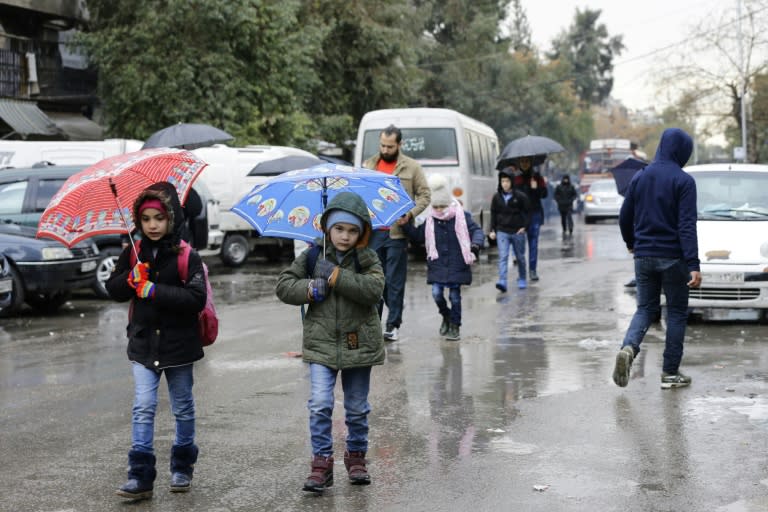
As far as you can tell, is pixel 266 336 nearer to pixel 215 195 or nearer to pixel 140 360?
pixel 140 360

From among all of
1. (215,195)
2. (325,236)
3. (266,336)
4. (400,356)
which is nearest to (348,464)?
(325,236)

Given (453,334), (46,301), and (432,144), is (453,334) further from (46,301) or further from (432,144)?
(432,144)

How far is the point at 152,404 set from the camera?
5.95 meters

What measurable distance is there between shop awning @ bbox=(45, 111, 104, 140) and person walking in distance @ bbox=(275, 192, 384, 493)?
87.3 feet

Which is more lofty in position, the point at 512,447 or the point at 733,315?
the point at 512,447

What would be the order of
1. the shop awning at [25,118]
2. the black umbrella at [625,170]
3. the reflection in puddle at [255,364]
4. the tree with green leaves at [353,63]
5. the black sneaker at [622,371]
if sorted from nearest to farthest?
1. the black sneaker at [622,371]
2. the reflection in puddle at [255,364]
3. the black umbrella at [625,170]
4. the shop awning at [25,118]
5. the tree with green leaves at [353,63]

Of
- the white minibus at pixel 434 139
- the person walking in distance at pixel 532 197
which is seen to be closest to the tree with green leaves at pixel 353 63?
the white minibus at pixel 434 139

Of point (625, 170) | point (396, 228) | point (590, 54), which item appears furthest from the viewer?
point (590, 54)

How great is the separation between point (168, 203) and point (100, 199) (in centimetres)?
65

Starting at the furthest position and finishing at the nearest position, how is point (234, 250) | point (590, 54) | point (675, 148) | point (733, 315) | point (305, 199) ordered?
point (590, 54) → point (234, 250) → point (733, 315) → point (675, 148) → point (305, 199)

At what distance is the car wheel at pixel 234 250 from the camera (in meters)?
22.3

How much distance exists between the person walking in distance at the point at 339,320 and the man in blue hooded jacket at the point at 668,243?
119 inches

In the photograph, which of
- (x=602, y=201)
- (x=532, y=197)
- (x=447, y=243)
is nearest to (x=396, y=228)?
(x=447, y=243)

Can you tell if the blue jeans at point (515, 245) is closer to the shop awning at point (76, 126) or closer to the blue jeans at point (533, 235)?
the blue jeans at point (533, 235)
